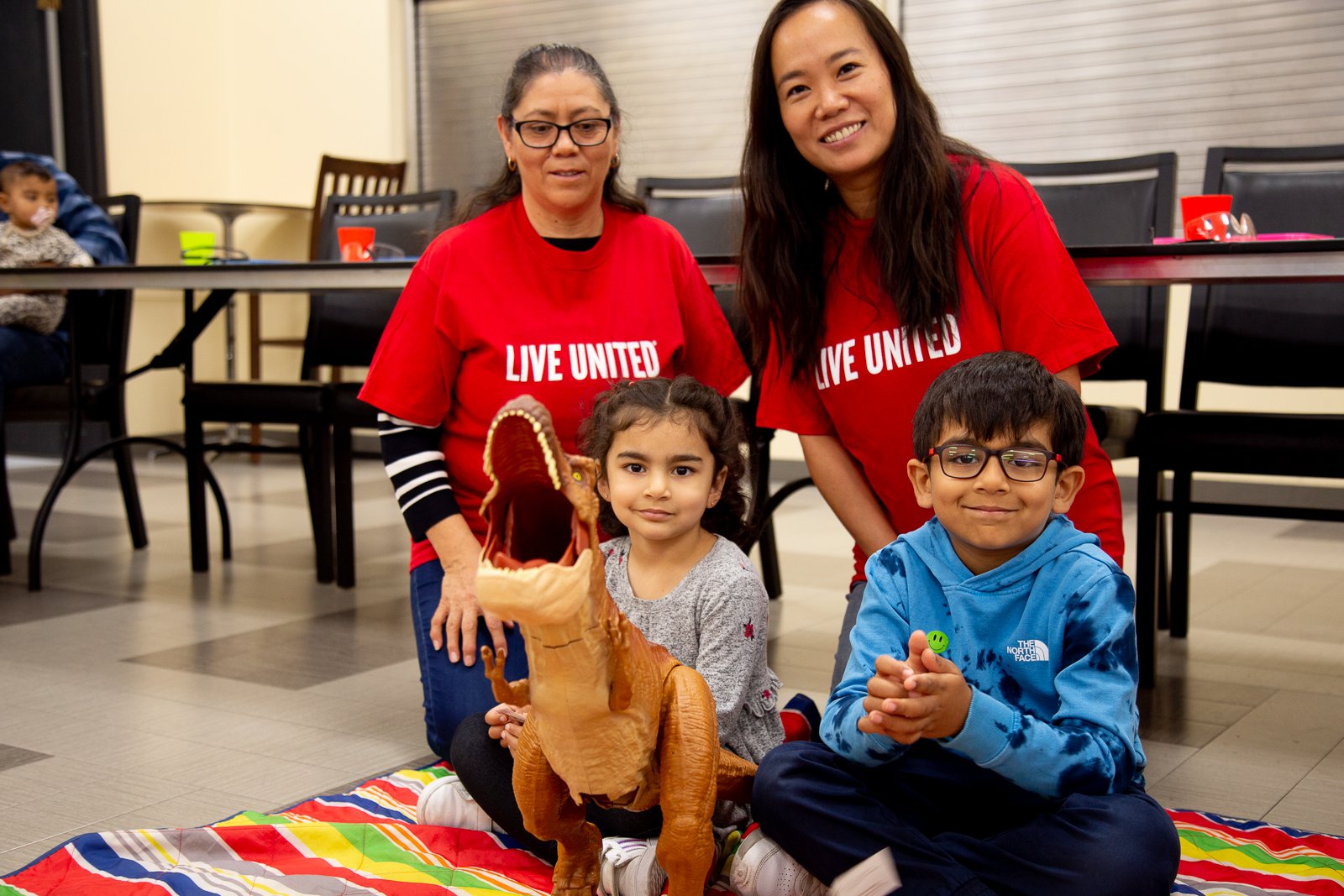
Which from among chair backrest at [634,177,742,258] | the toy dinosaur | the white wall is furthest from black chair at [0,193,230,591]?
the white wall

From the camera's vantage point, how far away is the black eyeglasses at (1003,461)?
4.48 ft

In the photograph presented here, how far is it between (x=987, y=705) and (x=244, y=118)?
672 centimetres

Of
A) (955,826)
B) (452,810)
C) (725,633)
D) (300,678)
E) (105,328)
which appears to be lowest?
(300,678)

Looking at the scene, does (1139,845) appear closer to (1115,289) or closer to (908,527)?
(908,527)

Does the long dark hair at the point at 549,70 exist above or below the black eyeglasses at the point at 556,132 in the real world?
above

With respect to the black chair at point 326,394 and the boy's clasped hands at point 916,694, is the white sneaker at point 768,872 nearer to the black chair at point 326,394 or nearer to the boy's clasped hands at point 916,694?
the boy's clasped hands at point 916,694

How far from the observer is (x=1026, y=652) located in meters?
1.38

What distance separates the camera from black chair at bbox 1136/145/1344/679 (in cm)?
230

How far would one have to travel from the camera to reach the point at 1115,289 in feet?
9.46

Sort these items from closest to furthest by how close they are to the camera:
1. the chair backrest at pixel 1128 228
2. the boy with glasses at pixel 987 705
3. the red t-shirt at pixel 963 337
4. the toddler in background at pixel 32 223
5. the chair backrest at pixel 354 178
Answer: the boy with glasses at pixel 987 705 < the red t-shirt at pixel 963 337 < the chair backrest at pixel 1128 228 < the toddler in background at pixel 32 223 < the chair backrest at pixel 354 178

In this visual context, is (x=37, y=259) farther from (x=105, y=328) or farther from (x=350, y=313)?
(x=350, y=313)

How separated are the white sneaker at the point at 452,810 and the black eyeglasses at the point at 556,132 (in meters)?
0.95

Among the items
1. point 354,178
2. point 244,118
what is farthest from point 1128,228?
point 244,118

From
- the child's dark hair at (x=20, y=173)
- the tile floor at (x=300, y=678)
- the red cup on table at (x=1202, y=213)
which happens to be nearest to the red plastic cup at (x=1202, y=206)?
the red cup on table at (x=1202, y=213)
